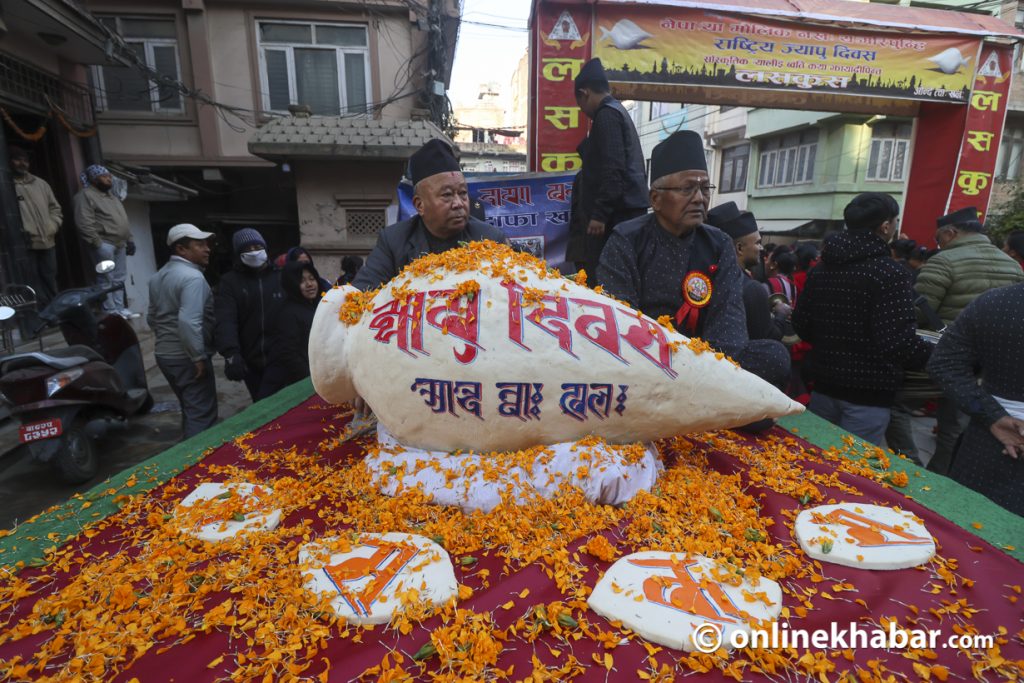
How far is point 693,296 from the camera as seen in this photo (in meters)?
2.30

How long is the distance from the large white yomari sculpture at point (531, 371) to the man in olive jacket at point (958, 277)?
2.20 meters

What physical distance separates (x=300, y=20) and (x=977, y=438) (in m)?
10.8

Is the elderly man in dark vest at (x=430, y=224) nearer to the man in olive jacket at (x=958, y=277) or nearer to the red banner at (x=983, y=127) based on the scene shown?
the man in olive jacket at (x=958, y=277)

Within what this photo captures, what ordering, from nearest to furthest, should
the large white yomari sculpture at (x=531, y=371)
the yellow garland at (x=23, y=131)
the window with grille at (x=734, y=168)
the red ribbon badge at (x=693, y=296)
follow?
the large white yomari sculpture at (x=531, y=371) → the red ribbon badge at (x=693, y=296) → the yellow garland at (x=23, y=131) → the window with grille at (x=734, y=168)

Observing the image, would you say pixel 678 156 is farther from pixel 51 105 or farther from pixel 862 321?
pixel 51 105

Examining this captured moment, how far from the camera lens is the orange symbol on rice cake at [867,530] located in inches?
60.1

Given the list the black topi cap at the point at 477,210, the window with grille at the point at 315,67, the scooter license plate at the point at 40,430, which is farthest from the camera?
the window with grille at the point at 315,67

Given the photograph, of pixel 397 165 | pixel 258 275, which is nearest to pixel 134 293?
pixel 397 165

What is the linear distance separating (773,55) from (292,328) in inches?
274

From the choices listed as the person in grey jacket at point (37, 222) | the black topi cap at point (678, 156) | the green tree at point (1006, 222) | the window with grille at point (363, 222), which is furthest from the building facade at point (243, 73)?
the green tree at point (1006, 222)

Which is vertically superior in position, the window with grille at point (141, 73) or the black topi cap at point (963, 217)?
the window with grille at point (141, 73)

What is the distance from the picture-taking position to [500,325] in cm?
181

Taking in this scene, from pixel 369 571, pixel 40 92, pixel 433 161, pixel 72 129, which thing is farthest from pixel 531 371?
pixel 72 129

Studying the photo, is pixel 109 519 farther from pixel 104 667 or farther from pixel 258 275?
pixel 258 275
